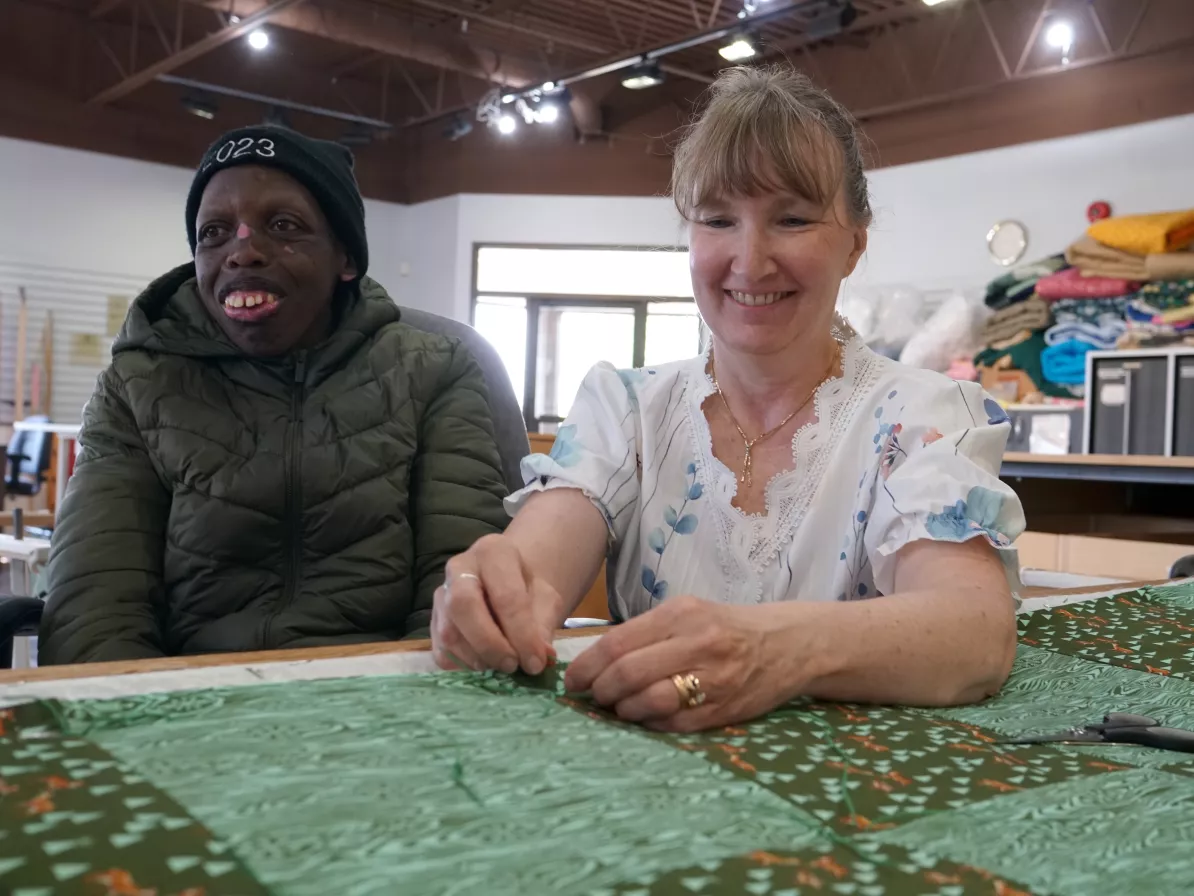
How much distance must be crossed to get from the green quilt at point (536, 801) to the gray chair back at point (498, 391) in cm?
99

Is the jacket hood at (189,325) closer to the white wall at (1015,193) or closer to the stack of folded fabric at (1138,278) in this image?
the white wall at (1015,193)

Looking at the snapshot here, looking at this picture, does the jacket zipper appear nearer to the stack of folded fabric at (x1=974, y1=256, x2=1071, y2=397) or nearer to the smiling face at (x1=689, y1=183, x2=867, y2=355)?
the smiling face at (x1=689, y1=183, x2=867, y2=355)

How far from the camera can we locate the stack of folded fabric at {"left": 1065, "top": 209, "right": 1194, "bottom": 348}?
5.07 m

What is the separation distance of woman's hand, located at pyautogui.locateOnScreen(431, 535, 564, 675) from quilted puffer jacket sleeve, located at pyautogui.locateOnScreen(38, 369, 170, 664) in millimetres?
648

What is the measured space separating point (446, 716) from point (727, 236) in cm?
75

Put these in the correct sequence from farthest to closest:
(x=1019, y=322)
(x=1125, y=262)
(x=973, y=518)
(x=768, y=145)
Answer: (x=1019, y=322) < (x=1125, y=262) < (x=768, y=145) < (x=973, y=518)

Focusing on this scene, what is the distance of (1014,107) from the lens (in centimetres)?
693

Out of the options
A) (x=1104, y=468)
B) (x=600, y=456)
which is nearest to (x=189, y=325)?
(x=600, y=456)

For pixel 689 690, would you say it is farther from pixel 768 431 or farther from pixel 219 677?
pixel 768 431

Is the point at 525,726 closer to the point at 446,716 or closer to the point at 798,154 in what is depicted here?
the point at 446,716

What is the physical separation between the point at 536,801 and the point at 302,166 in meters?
1.27

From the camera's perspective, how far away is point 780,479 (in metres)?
1.37

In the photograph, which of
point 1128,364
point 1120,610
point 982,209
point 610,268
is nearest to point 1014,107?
point 982,209

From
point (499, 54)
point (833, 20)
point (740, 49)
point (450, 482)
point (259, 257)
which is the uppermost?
point (499, 54)
